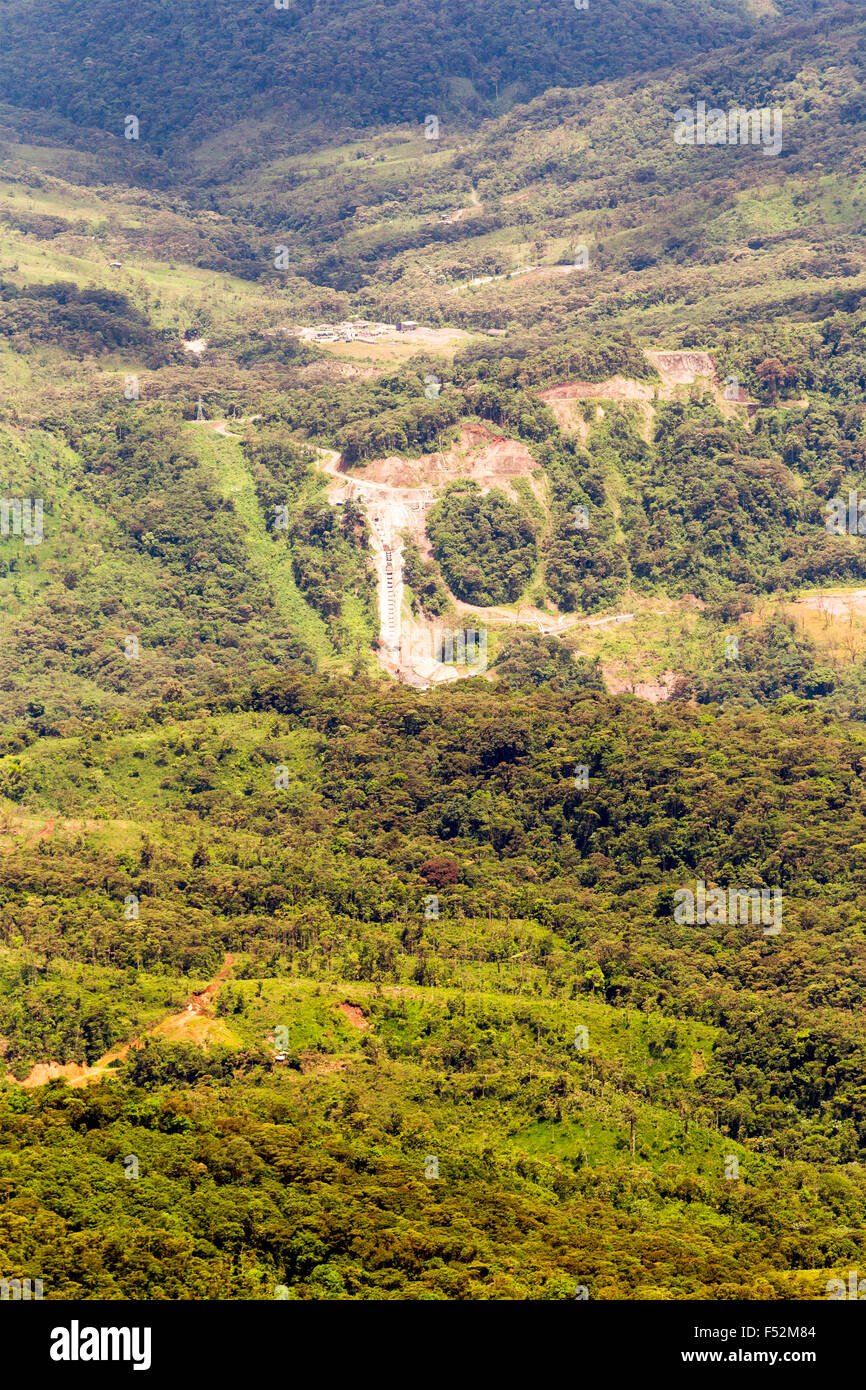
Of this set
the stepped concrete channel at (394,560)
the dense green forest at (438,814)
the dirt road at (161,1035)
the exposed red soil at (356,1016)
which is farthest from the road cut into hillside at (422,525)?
the dirt road at (161,1035)

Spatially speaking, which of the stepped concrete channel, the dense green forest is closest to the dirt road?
the dense green forest

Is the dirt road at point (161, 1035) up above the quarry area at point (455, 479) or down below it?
below

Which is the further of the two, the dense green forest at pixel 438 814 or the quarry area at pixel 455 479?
the quarry area at pixel 455 479

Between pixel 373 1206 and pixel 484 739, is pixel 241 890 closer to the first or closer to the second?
pixel 484 739

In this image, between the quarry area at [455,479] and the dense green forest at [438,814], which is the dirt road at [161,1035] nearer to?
the dense green forest at [438,814]

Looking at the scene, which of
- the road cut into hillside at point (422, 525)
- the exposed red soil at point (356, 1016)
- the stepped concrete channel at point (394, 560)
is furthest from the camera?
the road cut into hillside at point (422, 525)

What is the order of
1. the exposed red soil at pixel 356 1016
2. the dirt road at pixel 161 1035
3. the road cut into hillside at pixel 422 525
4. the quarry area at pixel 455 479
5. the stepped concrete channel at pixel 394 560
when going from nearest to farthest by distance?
the dirt road at pixel 161 1035 → the exposed red soil at pixel 356 1016 → the stepped concrete channel at pixel 394 560 → the quarry area at pixel 455 479 → the road cut into hillside at pixel 422 525

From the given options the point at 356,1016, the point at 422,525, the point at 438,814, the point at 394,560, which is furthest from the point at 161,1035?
the point at 422,525

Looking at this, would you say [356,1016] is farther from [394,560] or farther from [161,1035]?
[394,560]

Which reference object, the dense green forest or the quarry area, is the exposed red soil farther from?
the quarry area

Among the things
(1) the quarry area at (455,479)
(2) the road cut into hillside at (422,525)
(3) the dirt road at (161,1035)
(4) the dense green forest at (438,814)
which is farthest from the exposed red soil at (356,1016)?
(2) the road cut into hillside at (422,525)

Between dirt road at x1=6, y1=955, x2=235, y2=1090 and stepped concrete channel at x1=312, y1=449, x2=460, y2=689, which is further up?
stepped concrete channel at x1=312, y1=449, x2=460, y2=689
